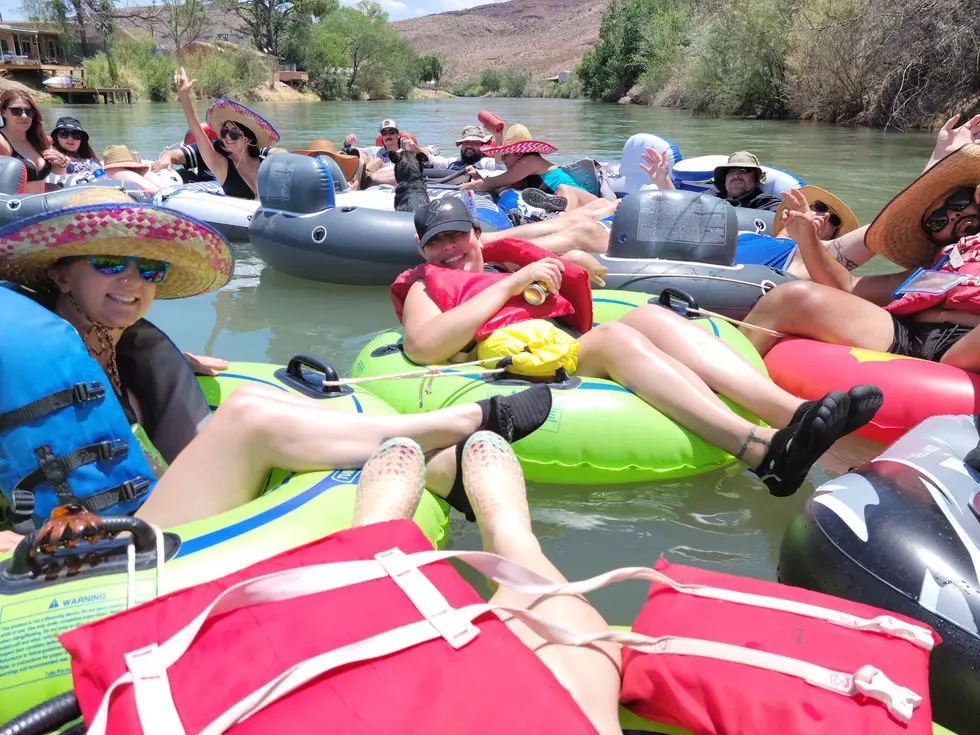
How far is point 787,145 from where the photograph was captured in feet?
46.4

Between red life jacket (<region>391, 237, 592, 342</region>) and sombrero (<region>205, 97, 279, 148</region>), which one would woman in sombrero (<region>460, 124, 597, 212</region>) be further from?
red life jacket (<region>391, 237, 592, 342</region>)

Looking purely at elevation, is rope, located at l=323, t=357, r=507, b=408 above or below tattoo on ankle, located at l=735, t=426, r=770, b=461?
above

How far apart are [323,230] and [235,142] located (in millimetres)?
1730

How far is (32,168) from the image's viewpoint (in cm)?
634

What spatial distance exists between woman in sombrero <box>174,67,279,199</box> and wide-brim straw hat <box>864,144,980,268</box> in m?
4.65

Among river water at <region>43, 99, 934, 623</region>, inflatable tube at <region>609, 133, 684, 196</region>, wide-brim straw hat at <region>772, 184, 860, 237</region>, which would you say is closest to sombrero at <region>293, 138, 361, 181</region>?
river water at <region>43, 99, 934, 623</region>

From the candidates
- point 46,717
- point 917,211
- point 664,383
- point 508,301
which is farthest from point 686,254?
point 46,717

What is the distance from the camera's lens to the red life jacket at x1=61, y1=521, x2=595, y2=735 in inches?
41.4

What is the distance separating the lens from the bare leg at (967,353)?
8.99 ft

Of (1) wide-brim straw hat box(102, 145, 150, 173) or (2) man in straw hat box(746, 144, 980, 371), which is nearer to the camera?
(2) man in straw hat box(746, 144, 980, 371)

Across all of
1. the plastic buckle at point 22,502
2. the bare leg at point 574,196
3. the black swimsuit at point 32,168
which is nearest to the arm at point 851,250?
the bare leg at point 574,196

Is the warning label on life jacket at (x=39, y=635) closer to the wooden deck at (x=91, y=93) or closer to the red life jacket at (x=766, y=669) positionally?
the red life jacket at (x=766, y=669)

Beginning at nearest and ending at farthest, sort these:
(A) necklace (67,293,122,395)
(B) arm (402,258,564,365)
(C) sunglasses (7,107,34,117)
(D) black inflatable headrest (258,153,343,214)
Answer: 1. (A) necklace (67,293,122,395)
2. (B) arm (402,258,564,365)
3. (D) black inflatable headrest (258,153,343,214)
4. (C) sunglasses (7,107,34,117)

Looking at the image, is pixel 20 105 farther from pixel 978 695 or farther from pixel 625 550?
pixel 978 695
